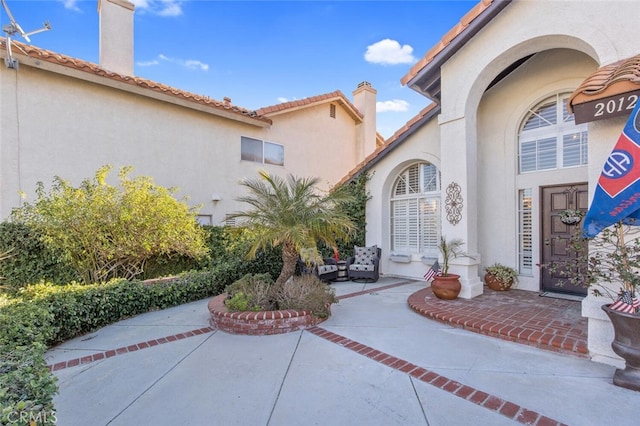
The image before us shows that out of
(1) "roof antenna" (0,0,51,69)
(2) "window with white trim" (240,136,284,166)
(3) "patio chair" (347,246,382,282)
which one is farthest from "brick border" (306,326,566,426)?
(1) "roof antenna" (0,0,51,69)

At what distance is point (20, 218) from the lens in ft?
24.2

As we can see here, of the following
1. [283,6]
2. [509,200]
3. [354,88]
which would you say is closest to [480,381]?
[509,200]

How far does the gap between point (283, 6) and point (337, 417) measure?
10.4 m

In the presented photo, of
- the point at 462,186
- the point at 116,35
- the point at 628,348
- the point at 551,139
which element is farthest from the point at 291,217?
the point at 116,35

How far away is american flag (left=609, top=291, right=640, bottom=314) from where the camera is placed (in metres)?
→ 3.66

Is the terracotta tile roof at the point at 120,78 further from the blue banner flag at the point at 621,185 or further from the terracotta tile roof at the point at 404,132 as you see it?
the blue banner flag at the point at 621,185

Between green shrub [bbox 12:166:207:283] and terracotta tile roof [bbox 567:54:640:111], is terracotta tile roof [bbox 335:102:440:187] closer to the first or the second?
terracotta tile roof [bbox 567:54:640:111]

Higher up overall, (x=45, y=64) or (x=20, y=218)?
(x=45, y=64)

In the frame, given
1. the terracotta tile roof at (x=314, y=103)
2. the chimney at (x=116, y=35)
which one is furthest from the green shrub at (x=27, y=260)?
the terracotta tile roof at (x=314, y=103)

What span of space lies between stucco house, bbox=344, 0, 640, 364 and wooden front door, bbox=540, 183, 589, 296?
0.02 metres

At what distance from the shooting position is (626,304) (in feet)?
12.2

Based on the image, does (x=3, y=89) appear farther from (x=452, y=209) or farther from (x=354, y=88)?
(x=354, y=88)

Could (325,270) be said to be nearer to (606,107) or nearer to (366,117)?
(606,107)

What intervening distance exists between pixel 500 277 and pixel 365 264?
3.78m
